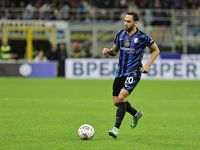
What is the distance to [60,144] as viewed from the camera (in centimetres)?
649

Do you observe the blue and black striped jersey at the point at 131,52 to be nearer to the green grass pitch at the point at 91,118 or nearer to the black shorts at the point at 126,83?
the black shorts at the point at 126,83

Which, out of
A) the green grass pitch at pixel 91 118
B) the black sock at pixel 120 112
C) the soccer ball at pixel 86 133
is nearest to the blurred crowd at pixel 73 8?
the green grass pitch at pixel 91 118

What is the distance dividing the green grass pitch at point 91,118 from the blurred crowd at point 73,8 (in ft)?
31.0

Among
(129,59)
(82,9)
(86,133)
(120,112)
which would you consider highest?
(129,59)

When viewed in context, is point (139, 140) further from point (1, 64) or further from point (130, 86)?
point (1, 64)

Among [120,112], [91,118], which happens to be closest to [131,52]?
[120,112]

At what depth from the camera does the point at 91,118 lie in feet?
31.3

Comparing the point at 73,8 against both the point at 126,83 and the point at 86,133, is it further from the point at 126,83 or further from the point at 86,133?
the point at 86,133

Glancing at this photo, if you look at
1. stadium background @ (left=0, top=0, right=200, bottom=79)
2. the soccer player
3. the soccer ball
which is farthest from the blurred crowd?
the soccer ball

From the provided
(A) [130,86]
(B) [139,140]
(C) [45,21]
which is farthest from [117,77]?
(C) [45,21]

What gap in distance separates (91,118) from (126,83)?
8.51ft

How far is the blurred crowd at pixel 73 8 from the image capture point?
1021 inches

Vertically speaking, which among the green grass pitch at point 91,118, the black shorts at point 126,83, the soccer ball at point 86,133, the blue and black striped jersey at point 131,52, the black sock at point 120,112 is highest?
the blue and black striped jersey at point 131,52

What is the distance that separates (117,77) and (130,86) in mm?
295
